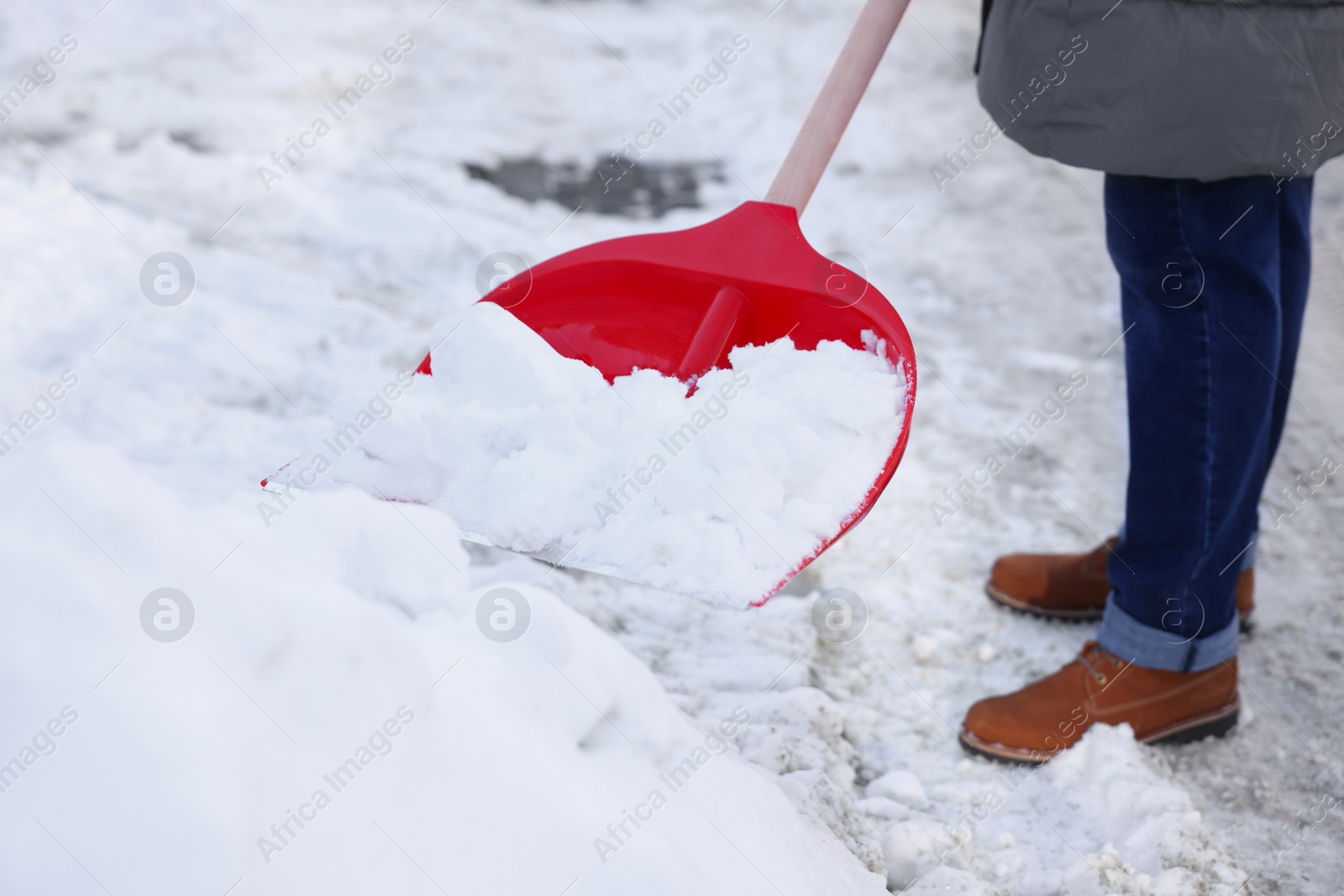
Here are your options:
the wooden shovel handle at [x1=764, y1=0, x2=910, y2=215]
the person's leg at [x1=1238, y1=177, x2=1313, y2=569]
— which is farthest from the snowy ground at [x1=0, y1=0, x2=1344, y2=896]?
the wooden shovel handle at [x1=764, y1=0, x2=910, y2=215]

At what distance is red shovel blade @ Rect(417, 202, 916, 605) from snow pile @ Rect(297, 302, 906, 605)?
0.21ft

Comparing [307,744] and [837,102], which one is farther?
[837,102]

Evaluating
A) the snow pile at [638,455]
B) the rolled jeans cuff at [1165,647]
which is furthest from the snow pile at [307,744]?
the rolled jeans cuff at [1165,647]

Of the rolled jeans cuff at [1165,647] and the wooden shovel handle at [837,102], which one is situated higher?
the wooden shovel handle at [837,102]

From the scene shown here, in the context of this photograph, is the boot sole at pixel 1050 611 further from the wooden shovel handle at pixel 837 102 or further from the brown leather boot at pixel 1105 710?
the wooden shovel handle at pixel 837 102

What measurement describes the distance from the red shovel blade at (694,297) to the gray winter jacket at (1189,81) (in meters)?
0.35

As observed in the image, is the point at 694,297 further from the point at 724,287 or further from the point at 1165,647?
the point at 1165,647

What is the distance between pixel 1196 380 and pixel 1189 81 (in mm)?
394

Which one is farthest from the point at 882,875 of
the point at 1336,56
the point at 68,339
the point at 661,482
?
the point at 68,339

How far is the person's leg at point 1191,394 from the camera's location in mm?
1229

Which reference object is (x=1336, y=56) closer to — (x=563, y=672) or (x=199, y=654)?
(x=563, y=672)

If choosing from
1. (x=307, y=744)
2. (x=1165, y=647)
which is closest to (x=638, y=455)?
(x=307, y=744)

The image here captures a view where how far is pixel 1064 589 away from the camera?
171 centimetres

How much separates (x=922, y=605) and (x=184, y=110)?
3.33m
